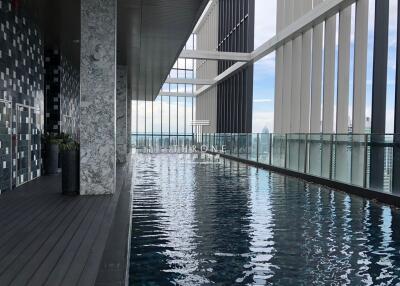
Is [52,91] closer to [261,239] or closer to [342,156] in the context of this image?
[342,156]

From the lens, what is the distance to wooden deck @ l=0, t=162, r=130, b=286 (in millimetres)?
3412

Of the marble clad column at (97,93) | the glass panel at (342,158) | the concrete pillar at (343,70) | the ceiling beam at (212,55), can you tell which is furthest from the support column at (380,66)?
the ceiling beam at (212,55)

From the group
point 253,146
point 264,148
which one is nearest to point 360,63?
point 264,148

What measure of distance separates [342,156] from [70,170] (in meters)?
6.48

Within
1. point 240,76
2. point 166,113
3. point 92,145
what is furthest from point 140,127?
point 92,145

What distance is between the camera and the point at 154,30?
1088 centimetres

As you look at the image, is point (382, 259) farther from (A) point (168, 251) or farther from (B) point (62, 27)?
(B) point (62, 27)

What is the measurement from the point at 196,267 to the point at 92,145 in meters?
3.62

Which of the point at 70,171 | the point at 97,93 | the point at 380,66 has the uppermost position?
the point at 380,66

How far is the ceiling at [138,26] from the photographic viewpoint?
890 centimetres

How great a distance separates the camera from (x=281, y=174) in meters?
14.8

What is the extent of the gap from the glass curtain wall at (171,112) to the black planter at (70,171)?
31242 millimetres

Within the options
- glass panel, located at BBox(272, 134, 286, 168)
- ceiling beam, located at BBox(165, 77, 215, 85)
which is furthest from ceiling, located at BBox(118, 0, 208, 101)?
ceiling beam, located at BBox(165, 77, 215, 85)

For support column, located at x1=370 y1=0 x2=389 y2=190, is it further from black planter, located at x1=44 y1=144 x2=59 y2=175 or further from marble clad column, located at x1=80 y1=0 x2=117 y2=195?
black planter, located at x1=44 y1=144 x2=59 y2=175
